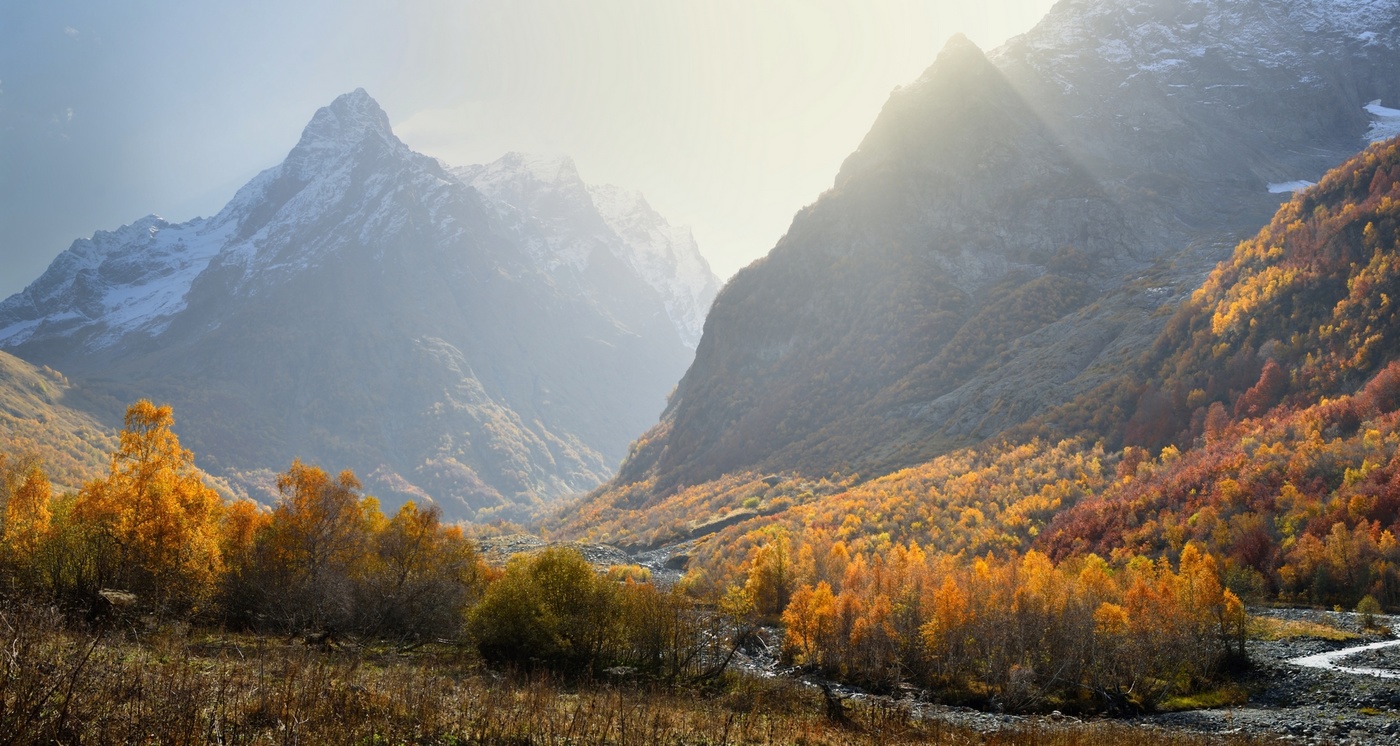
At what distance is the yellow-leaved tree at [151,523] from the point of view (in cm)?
3509

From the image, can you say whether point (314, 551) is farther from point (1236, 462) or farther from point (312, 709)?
point (1236, 462)

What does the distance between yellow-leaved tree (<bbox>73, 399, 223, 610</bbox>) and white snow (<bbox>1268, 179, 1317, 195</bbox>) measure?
240m

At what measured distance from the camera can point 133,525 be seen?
3769cm

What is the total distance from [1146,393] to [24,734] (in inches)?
4613

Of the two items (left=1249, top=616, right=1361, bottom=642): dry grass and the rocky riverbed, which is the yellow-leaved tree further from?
(left=1249, top=616, right=1361, bottom=642): dry grass

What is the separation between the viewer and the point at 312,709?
15.6 metres

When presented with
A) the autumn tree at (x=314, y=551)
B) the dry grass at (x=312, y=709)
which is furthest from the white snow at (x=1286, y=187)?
the autumn tree at (x=314, y=551)

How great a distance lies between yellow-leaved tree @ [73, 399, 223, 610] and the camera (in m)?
35.1

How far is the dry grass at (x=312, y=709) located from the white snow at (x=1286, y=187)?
21613 centimetres

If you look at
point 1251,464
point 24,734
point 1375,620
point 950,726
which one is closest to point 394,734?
point 24,734

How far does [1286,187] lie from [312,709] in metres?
250

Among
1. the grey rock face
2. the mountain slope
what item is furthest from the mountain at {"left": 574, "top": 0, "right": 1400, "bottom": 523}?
the mountain slope

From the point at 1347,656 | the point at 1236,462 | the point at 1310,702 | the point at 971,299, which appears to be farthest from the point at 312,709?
the point at 971,299

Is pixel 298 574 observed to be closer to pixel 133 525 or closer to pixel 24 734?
pixel 133 525
